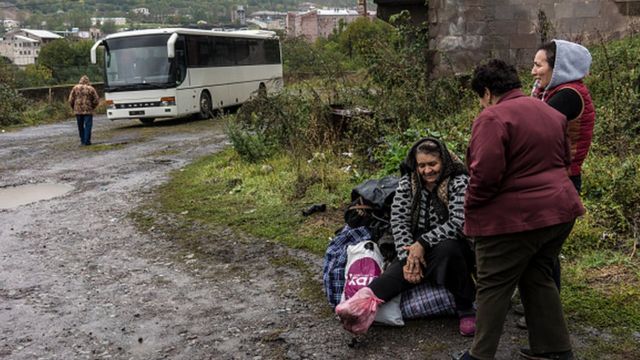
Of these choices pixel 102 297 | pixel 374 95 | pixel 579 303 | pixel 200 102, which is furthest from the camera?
pixel 200 102

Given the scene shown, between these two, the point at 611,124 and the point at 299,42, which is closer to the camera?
the point at 611,124

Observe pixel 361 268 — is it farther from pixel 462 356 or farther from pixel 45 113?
pixel 45 113

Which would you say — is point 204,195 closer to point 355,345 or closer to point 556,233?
point 355,345

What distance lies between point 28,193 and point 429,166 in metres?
7.61

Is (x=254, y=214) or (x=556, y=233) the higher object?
(x=556, y=233)

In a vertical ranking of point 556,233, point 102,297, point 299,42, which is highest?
point 299,42

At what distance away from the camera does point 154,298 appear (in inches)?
198

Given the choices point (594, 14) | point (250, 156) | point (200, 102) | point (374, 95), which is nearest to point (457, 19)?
point (594, 14)

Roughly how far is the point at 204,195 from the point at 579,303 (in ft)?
18.0

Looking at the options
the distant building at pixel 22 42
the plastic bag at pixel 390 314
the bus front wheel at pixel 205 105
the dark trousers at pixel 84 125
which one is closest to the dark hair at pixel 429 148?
the plastic bag at pixel 390 314

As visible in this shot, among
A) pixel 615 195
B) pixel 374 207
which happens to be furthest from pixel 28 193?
pixel 615 195

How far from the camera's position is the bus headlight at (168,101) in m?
18.0

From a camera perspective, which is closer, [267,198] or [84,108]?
[267,198]

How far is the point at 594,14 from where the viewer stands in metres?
12.2
